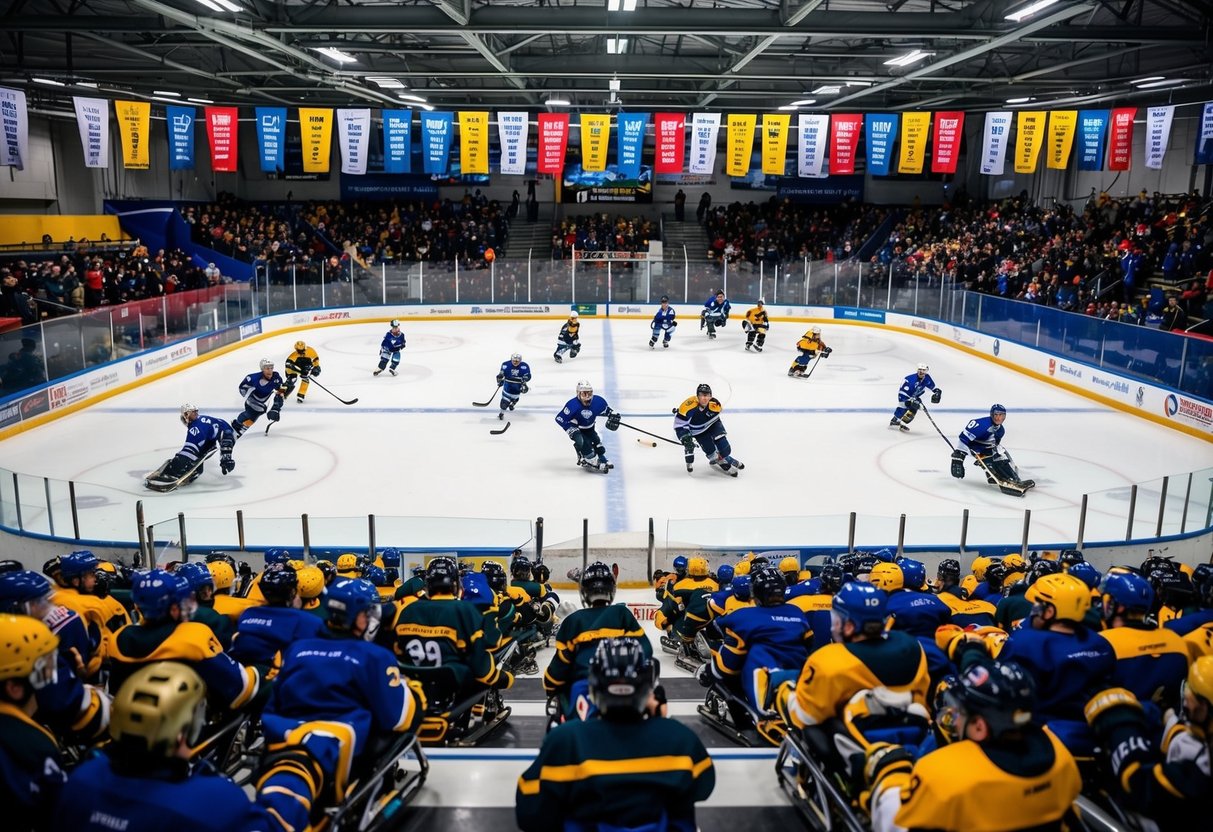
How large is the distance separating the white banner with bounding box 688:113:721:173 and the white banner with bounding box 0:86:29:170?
12896mm

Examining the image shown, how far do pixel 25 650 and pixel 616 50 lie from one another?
691 inches

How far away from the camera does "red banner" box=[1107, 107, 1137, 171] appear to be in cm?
1928

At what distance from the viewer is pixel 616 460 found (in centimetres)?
1295

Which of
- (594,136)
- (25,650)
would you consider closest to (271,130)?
(594,136)

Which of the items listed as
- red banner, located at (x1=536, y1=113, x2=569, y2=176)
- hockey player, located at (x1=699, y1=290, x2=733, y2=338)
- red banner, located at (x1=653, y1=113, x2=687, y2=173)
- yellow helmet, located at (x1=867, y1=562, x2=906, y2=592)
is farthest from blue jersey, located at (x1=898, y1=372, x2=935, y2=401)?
hockey player, located at (x1=699, y1=290, x2=733, y2=338)

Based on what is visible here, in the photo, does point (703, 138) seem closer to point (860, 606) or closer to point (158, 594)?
point (860, 606)

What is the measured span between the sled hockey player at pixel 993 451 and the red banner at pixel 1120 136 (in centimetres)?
1131

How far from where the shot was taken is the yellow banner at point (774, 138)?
20.6 meters

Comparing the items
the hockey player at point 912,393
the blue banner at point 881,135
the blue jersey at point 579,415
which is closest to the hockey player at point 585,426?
the blue jersey at point 579,415

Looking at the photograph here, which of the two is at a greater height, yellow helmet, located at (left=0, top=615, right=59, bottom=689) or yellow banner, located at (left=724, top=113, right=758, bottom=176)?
yellow banner, located at (left=724, top=113, right=758, bottom=176)

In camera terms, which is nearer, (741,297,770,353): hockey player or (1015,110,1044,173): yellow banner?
(1015,110,1044,173): yellow banner

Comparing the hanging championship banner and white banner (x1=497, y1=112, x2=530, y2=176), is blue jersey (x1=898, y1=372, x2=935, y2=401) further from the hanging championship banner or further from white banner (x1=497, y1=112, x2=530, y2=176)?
the hanging championship banner

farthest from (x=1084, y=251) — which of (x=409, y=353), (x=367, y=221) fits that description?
(x=367, y=221)

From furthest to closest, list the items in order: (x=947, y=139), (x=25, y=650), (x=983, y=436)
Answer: (x=947, y=139) → (x=983, y=436) → (x=25, y=650)
